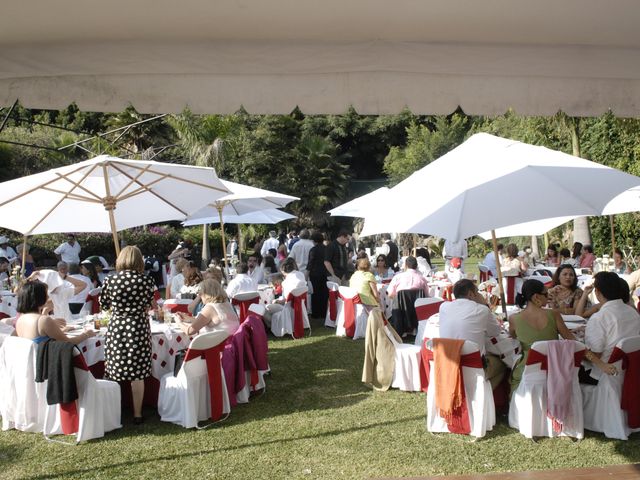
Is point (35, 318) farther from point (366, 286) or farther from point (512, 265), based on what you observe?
point (512, 265)

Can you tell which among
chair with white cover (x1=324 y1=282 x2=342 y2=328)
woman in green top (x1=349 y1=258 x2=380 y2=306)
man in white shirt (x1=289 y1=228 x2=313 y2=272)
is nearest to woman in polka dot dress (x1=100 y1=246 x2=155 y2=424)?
woman in green top (x1=349 y1=258 x2=380 y2=306)

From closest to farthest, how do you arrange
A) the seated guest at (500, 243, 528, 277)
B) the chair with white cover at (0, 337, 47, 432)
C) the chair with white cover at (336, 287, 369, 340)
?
the chair with white cover at (0, 337, 47, 432)
the chair with white cover at (336, 287, 369, 340)
the seated guest at (500, 243, 528, 277)

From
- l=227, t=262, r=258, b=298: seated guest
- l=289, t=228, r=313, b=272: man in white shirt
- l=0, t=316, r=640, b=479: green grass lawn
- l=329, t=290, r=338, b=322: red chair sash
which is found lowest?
l=0, t=316, r=640, b=479: green grass lawn

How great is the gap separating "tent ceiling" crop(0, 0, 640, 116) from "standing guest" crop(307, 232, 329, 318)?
22.0 feet

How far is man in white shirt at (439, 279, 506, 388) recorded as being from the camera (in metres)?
4.79

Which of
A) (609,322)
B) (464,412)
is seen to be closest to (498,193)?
(609,322)

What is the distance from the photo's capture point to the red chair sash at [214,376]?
17.0 feet

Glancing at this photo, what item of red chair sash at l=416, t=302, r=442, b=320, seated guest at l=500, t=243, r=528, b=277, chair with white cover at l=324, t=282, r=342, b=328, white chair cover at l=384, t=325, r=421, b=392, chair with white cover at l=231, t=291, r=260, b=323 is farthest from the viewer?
seated guest at l=500, t=243, r=528, b=277

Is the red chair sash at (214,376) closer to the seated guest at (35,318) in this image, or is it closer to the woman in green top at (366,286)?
A: the seated guest at (35,318)

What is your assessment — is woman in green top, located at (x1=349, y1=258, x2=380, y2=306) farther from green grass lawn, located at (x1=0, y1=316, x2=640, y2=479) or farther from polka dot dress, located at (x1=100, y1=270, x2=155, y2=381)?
polka dot dress, located at (x1=100, y1=270, x2=155, y2=381)

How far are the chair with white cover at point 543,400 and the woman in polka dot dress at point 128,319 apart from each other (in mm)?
3097

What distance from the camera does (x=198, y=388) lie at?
5191mm

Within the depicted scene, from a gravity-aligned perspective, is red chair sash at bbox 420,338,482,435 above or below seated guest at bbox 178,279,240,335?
below

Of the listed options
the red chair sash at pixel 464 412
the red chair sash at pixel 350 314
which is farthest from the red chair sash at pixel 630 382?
the red chair sash at pixel 350 314
